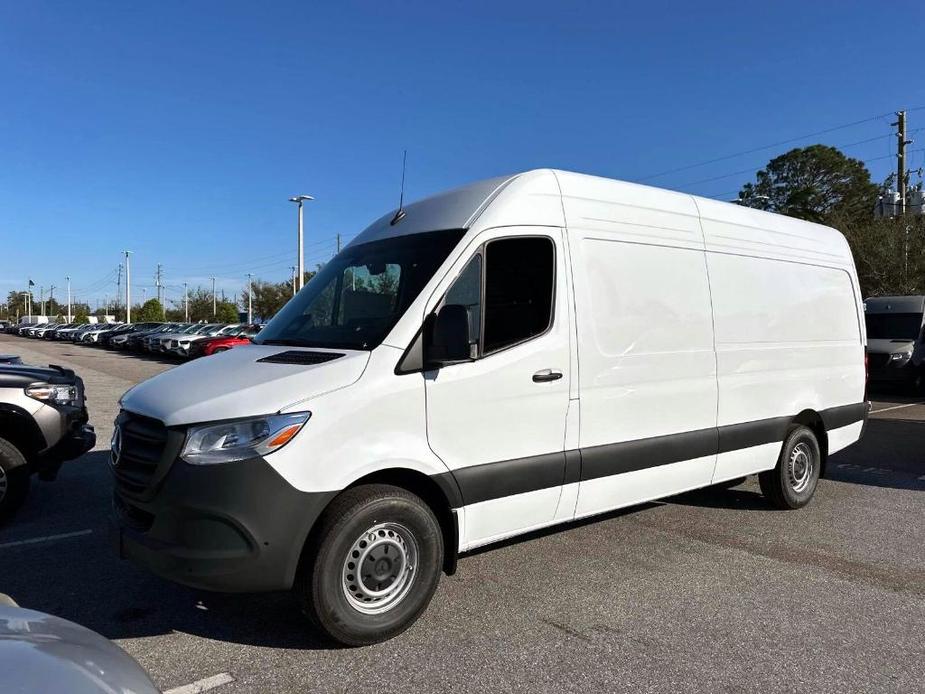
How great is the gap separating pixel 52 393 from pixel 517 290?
429 cm

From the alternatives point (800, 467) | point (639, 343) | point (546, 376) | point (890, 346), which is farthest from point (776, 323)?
point (890, 346)

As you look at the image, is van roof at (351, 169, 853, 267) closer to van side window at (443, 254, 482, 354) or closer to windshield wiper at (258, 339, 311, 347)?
van side window at (443, 254, 482, 354)

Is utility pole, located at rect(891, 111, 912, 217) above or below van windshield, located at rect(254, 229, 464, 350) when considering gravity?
above

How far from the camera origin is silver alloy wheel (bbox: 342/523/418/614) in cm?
348

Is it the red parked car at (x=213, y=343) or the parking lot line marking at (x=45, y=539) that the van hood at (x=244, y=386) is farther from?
the red parked car at (x=213, y=343)

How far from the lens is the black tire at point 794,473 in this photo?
5973 mm

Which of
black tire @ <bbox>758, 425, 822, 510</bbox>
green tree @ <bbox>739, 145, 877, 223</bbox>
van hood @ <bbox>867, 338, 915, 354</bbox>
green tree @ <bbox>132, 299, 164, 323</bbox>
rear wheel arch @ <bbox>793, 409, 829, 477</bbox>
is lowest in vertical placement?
black tire @ <bbox>758, 425, 822, 510</bbox>

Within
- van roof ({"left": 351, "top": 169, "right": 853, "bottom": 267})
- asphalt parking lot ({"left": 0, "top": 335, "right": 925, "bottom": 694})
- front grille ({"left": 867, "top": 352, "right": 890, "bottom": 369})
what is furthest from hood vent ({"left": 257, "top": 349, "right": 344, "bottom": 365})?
front grille ({"left": 867, "top": 352, "right": 890, "bottom": 369})

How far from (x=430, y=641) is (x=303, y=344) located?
1795mm

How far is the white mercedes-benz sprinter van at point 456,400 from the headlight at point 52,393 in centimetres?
261

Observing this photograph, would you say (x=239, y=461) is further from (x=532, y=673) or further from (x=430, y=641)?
(x=532, y=673)

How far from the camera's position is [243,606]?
4066 mm

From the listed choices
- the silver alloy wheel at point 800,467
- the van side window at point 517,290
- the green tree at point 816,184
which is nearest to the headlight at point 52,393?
the van side window at point 517,290

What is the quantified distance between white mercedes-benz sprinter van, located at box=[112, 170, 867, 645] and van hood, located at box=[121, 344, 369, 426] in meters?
0.01
